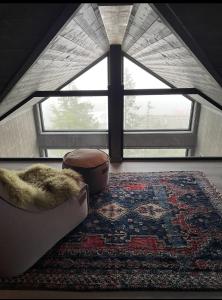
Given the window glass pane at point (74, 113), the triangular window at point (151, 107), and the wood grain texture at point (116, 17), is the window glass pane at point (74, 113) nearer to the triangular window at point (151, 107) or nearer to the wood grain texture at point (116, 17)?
the triangular window at point (151, 107)

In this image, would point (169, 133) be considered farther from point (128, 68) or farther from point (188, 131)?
point (128, 68)

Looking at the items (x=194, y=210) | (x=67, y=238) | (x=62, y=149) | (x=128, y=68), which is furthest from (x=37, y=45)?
(x=62, y=149)

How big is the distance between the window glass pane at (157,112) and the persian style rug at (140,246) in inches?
117

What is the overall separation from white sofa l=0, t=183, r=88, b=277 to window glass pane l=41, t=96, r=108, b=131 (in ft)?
11.8

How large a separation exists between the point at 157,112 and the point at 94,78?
1.73 m

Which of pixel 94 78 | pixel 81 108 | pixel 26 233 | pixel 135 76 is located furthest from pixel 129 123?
pixel 26 233

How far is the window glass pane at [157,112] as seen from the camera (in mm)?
5320

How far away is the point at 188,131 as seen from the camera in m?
5.87

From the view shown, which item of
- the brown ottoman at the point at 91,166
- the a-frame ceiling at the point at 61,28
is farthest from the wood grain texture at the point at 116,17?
the brown ottoman at the point at 91,166

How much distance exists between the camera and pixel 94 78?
4855 mm

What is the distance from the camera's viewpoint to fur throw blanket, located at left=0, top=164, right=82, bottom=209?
145 centimetres

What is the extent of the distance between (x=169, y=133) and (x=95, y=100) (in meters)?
1.96

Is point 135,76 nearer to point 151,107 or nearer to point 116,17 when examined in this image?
point 151,107

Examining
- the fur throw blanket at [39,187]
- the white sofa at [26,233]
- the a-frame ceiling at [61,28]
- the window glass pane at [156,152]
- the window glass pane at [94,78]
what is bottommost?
the window glass pane at [156,152]
